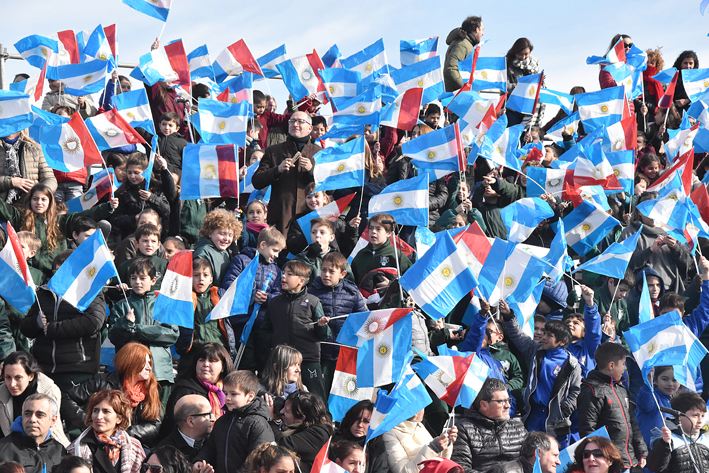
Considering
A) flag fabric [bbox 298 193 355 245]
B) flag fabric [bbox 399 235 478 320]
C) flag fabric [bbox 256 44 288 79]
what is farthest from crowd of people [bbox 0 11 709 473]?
flag fabric [bbox 256 44 288 79]

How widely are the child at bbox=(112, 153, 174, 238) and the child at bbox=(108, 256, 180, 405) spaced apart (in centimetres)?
242

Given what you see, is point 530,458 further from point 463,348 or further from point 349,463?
point 463,348

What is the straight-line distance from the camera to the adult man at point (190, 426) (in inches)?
259

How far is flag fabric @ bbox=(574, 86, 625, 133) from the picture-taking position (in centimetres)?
1408

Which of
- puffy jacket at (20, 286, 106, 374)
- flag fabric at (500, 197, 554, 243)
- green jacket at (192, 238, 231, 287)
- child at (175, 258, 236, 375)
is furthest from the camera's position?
flag fabric at (500, 197, 554, 243)

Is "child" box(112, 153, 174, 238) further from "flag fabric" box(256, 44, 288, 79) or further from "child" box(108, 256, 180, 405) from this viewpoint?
"flag fabric" box(256, 44, 288, 79)

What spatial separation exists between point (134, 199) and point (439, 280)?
4.23 meters

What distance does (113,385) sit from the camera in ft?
23.0

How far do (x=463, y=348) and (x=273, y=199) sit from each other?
3.55 m

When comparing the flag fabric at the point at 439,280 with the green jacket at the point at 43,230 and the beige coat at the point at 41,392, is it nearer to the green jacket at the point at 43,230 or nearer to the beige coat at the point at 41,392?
the beige coat at the point at 41,392

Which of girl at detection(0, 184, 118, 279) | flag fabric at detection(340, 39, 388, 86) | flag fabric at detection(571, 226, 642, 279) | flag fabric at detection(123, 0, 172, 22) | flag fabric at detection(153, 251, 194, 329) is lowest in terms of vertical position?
flag fabric at detection(571, 226, 642, 279)

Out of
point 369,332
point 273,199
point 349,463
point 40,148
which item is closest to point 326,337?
point 369,332

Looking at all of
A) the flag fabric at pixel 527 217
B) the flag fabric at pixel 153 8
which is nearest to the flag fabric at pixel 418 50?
the flag fabric at pixel 153 8

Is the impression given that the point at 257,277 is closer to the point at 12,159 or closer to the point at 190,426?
the point at 190,426
